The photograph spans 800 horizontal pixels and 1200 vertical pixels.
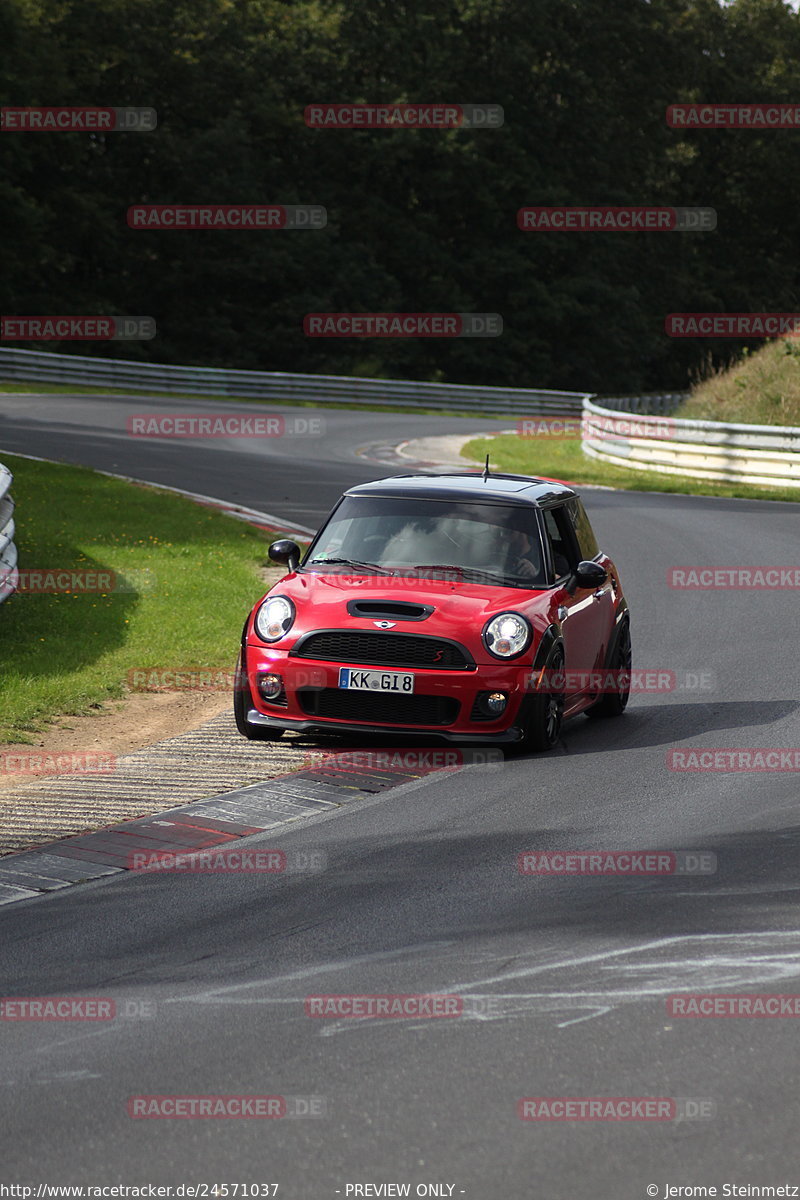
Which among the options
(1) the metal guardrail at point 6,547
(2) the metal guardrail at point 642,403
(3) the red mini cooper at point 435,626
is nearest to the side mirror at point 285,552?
(3) the red mini cooper at point 435,626

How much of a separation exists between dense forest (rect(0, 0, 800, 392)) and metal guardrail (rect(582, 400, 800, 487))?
86.1 ft

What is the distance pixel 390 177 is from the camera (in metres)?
64.2

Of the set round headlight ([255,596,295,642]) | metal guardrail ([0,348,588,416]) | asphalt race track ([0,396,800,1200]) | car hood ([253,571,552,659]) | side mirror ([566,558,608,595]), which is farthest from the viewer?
metal guardrail ([0,348,588,416])

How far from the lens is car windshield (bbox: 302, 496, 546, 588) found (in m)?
10.7

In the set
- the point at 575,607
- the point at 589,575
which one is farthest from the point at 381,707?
the point at 589,575

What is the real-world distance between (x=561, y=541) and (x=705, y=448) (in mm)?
19135

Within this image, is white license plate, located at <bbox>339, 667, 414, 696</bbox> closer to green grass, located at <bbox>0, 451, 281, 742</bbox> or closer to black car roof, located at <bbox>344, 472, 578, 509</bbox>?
black car roof, located at <bbox>344, 472, 578, 509</bbox>

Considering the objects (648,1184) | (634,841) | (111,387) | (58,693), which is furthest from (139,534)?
(111,387)

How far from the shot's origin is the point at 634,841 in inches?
312

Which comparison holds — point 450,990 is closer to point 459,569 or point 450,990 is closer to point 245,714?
point 245,714

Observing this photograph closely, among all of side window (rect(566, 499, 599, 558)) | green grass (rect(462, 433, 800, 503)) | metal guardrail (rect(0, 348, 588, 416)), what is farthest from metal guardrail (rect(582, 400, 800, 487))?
side window (rect(566, 499, 599, 558))

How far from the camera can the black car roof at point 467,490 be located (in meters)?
11.1

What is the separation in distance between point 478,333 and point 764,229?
21938 mm

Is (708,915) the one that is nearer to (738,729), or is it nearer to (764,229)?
(738,729)
